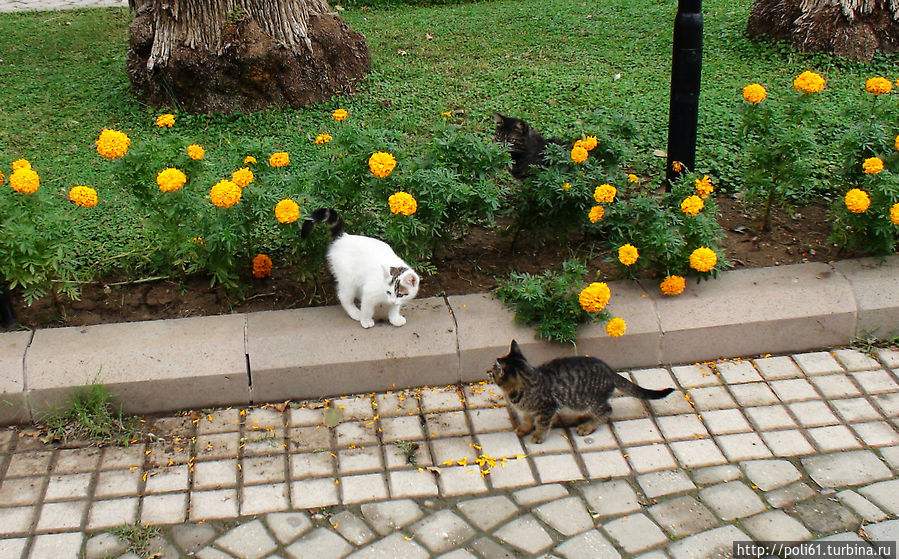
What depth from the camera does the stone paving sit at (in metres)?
3.55

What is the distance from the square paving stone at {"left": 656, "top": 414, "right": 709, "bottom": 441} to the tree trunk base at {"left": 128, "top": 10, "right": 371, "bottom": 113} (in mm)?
4364

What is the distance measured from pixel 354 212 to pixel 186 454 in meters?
1.72

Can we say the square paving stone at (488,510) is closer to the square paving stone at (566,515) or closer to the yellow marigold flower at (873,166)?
the square paving stone at (566,515)

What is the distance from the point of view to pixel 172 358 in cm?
429

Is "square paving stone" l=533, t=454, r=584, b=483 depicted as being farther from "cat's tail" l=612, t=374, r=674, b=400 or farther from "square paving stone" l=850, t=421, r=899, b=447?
"square paving stone" l=850, t=421, r=899, b=447

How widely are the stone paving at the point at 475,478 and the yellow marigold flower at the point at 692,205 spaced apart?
0.93m

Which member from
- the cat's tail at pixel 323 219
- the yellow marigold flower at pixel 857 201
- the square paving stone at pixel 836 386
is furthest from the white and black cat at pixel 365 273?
the yellow marigold flower at pixel 857 201

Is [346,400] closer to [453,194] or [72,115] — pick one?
[453,194]

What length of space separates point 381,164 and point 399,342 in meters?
0.97

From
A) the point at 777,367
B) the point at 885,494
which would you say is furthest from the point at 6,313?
the point at 885,494

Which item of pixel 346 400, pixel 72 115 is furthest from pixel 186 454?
pixel 72 115

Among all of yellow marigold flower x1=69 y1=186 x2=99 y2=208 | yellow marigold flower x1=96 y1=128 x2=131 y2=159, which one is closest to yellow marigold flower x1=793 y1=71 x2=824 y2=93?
yellow marigold flower x1=96 y1=128 x2=131 y2=159

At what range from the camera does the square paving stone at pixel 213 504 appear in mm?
3695

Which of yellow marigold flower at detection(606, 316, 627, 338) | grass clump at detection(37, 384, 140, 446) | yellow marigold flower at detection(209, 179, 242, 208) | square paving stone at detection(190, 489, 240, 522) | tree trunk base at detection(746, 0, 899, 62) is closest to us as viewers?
square paving stone at detection(190, 489, 240, 522)
